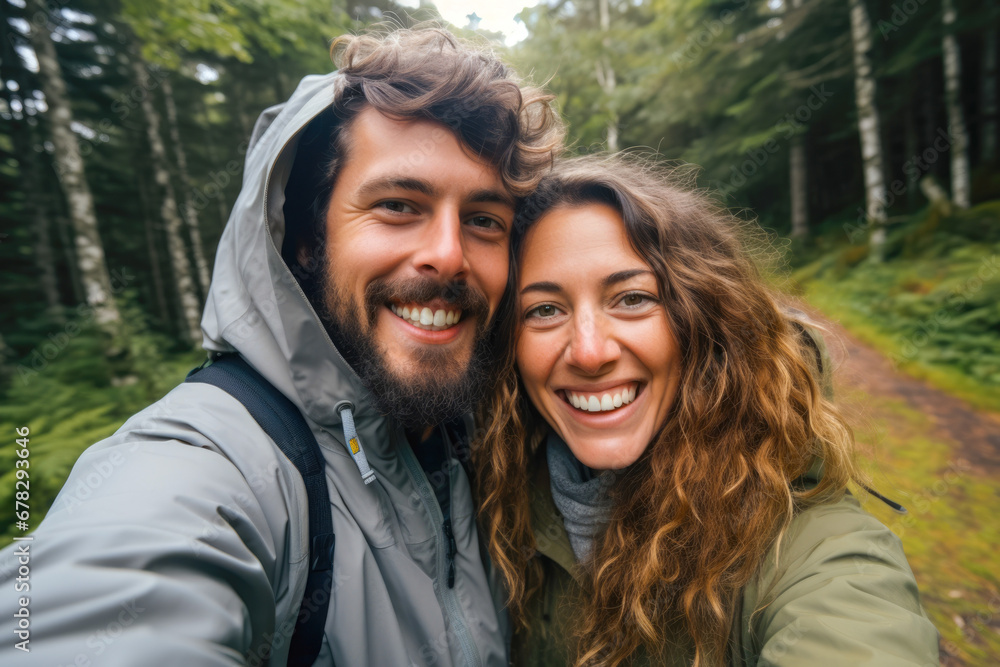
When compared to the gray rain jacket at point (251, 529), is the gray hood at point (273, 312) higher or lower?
higher

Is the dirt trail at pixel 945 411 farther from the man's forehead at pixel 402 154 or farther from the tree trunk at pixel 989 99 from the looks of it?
the tree trunk at pixel 989 99

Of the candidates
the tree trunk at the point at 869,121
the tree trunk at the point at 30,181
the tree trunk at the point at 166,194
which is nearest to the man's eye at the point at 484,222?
the tree trunk at the point at 30,181

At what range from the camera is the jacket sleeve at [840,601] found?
118 cm

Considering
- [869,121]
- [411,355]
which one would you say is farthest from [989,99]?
[411,355]

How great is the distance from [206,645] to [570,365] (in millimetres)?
1433

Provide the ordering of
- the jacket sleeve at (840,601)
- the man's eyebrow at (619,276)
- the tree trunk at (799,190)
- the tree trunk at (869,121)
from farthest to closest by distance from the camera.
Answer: the tree trunk at (799,190), the tree trunk at (869,121), the man's eyebrow at (619,276), the jacket sleeve at (840,601)

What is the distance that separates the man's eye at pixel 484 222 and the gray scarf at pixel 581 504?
115 cm

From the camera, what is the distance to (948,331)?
6.30 metres

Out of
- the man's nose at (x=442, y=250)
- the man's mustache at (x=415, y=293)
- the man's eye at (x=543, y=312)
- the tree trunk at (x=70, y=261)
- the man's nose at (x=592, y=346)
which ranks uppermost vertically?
the tree trunk at (x=70, y=261)

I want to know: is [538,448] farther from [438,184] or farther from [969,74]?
[969,74]

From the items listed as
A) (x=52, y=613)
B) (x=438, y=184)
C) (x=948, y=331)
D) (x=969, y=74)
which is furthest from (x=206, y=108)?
(x=969, y=74)

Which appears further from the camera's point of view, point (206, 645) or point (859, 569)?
point (859, 569)

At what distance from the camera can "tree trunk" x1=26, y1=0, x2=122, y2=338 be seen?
5398 mm

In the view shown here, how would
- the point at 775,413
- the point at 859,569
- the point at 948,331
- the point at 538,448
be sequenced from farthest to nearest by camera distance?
the point at 948,331 < the point at 538,448 < the point at 775,413 < the point at 859,569
